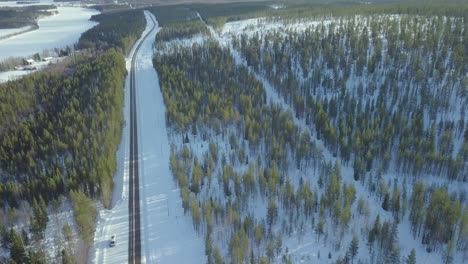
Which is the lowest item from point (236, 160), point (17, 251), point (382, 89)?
point (236, 160)

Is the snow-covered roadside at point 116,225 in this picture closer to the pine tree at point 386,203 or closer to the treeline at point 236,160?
the treeline at point 236,160

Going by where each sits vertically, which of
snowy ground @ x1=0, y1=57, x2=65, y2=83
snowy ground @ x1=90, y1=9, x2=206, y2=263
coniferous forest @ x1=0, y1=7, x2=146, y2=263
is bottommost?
snowy ground @ x1=90, y1=9, x2=206, y2=263

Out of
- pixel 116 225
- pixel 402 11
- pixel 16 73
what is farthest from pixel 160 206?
pixel 402 11

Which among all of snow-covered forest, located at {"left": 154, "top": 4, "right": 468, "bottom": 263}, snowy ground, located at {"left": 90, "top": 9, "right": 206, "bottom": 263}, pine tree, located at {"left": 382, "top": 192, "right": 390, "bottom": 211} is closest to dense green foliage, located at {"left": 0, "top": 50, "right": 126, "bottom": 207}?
snowy ground, located at {"left": 90, "top": 9, "right": 206, "bottom": 263}

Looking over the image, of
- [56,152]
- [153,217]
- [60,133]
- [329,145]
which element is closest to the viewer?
[153,217]

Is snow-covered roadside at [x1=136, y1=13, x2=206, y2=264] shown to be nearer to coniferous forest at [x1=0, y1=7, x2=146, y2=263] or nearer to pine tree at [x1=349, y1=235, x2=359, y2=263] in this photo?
coniferous forest at [x1=0, y1=7, x2=146, y2=263]

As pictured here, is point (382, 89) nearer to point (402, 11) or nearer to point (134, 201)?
point (134, 201)

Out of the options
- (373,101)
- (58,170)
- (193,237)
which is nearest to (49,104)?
(58,170)

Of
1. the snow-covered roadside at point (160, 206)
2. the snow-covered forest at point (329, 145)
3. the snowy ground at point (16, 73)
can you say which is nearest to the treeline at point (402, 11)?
the snow-covered forest at point (329, 145)
